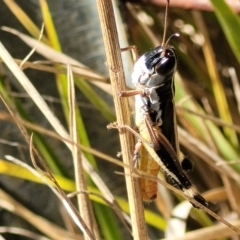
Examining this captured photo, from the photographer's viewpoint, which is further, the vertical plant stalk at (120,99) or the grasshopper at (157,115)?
the grasshopper at (157,115)

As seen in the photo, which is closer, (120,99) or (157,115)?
(120,99)

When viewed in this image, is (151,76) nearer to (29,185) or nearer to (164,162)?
(164,162)

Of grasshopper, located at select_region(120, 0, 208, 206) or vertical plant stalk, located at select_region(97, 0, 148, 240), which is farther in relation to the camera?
grasshopper, located at select_region(120, 0, 208, 206)

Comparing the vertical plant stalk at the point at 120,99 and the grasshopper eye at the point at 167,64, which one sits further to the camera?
the grasshopper eye at the point at 167,64

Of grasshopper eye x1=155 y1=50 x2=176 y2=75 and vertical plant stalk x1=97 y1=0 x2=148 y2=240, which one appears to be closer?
vertical plant stalk x1=97 y1=0 x2=148 y2=240

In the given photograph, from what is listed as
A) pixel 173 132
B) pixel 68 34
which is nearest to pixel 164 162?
pixel 173 132
